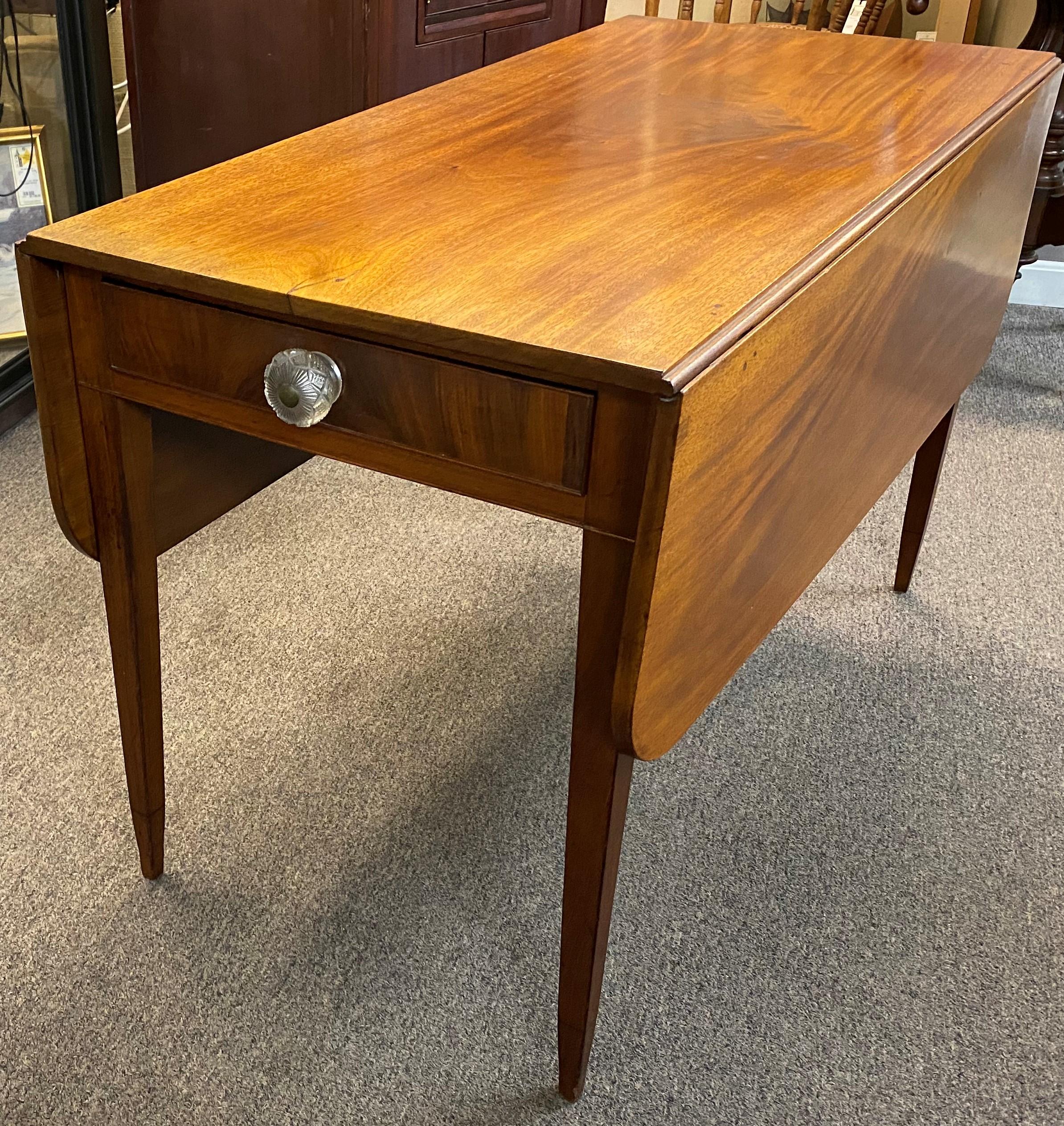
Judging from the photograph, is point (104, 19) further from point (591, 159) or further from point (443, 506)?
point (591, 159)

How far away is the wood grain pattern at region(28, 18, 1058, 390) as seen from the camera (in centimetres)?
81

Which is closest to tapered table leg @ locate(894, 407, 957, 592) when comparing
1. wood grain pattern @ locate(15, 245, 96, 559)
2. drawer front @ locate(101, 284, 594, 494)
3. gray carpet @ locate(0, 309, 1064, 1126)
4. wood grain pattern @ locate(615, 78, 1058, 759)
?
gray carpet @ locate(0, 309, 1064, 1126)

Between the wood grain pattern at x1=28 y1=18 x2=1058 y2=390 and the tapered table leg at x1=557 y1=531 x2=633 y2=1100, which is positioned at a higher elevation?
the wood grain pattern at x1=28 y1=18 x2=1058 y2=390

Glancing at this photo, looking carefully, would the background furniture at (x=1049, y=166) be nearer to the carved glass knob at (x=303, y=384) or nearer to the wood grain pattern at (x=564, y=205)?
the wood grain pattern at (x=564, y=205)

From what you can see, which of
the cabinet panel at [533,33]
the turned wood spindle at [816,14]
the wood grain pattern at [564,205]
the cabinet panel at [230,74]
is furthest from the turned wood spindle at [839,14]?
the wood grain pattern at [564,205]

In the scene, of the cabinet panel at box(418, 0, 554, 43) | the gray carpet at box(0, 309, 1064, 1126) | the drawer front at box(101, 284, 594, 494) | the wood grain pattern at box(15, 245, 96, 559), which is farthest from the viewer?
the cabinet panel at box(418, 0, 554, 43)

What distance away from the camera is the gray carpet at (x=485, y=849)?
1105mm

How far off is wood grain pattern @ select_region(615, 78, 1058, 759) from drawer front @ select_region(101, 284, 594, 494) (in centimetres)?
8

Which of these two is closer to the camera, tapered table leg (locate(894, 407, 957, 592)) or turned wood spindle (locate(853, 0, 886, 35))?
tapered table leg (locate(894, 407, 957, 592))

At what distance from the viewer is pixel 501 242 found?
3.03ft

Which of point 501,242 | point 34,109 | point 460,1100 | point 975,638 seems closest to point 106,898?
point 460,1100

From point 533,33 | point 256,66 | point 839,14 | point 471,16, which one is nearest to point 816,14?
point 839,14

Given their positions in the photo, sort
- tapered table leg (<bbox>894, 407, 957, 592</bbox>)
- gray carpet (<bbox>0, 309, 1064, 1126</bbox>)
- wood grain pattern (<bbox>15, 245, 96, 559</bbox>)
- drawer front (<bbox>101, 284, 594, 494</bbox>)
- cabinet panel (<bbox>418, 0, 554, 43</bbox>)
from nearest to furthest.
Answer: drawer front (<bbox>101, 284, 594, 494</bbox>) → wood grain pattern (<bbox>15, 245, 96, 559</bbox>) → gray carpet (<bbox>0, 309, 1064, 1126</bbox>) → tapered table leg (<bbox>894, 407, 957, 592</bbox>) → cabinet panel (<bbox>418, 0, 554, 43</bbox>)

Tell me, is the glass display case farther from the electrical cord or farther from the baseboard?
the baseboard
